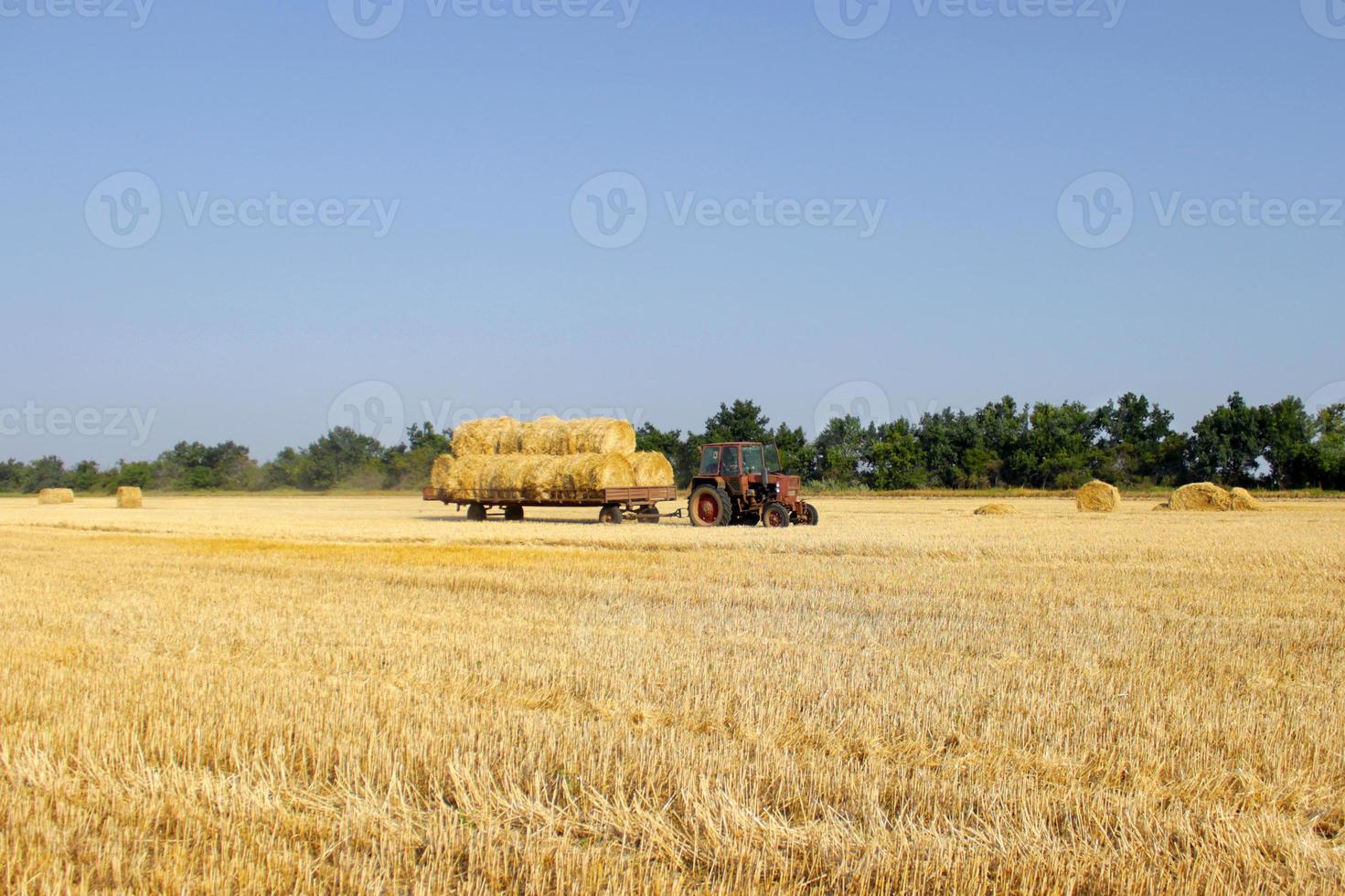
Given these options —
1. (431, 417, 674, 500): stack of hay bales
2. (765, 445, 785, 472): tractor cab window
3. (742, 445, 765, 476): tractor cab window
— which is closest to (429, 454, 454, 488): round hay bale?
(431, 417, 674, 500): stack of hay bales

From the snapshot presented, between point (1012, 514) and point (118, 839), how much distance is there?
2624 cm

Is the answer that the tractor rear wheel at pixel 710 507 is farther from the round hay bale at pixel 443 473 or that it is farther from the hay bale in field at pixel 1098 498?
the hay bale in field at pixel 1098 498

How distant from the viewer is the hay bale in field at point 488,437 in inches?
1057

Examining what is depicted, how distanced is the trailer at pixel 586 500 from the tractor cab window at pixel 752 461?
2.19 meters

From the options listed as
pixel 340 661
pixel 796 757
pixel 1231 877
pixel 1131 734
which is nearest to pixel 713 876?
pixel 796 757

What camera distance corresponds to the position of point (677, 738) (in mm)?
5020

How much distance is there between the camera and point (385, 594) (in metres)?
11.1

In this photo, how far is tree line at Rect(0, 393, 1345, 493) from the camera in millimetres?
48844

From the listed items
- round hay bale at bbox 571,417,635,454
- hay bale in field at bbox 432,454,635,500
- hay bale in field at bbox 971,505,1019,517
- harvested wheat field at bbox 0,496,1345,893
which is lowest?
harvested wheat field at bbox 0,496,1345,893

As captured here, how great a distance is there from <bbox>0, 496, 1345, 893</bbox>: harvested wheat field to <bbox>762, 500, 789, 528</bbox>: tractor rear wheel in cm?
1005

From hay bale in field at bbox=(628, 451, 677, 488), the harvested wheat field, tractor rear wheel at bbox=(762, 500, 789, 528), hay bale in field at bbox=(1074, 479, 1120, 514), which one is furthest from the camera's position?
hay bale in field at bbox=(1074, 479, 1120, 514)

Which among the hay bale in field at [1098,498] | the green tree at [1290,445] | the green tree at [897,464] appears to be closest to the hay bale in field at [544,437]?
the hay bale in field at [1098,498]

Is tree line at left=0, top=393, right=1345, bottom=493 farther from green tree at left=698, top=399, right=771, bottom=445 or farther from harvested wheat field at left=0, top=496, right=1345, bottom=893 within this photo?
harvested wheat field at left=0, top=496, right=1345, bottom=893

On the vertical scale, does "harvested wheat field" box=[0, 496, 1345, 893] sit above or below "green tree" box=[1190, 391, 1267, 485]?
below
